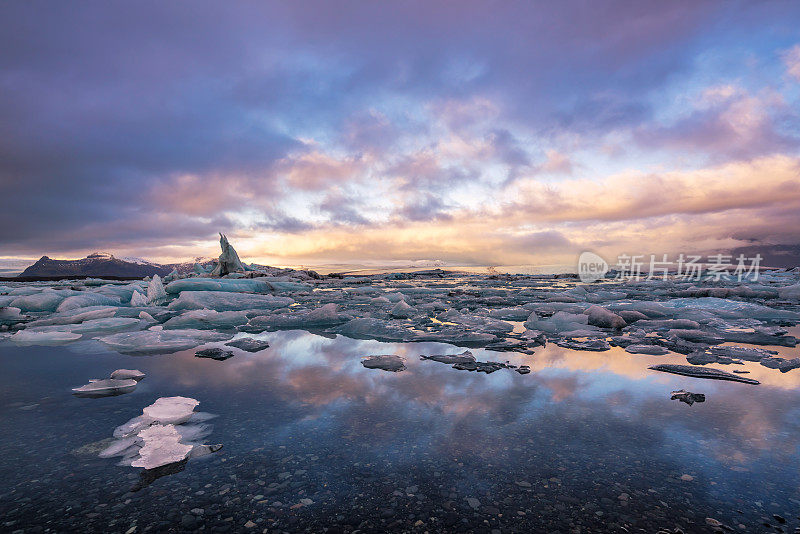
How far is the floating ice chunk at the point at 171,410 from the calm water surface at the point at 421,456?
0.13 meters

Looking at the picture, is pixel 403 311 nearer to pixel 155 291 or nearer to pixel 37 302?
pixel 155 291

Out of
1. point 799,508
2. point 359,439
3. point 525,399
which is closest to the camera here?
point 799,508

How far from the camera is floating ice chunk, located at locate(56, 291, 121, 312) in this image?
29.2 ft

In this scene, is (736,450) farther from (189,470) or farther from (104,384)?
(104,384)

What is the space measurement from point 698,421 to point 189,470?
3286 millimetres

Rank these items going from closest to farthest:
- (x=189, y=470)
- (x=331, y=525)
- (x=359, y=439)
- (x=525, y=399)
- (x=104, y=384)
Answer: (x=331, y=525) → (x=189, y=470) → (x=359, y=439) → (x=525, y=399) → (x=104, y=384)

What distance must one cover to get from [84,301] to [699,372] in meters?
12.9

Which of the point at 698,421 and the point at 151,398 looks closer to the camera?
the point at 698,421

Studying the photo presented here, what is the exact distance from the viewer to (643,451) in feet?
6.75

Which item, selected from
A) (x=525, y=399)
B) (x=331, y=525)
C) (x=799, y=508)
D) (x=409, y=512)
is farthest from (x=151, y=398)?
(x=799, y=508)

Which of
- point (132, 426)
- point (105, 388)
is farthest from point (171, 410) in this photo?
point (105, 388)

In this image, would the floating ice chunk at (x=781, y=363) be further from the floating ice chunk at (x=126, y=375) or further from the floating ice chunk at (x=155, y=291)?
the floating ice chunk at (x=155, y=291)

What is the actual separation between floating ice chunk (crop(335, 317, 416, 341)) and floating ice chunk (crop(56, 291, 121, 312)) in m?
7.60

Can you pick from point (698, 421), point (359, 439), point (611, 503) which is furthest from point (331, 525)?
point (698, 421)
